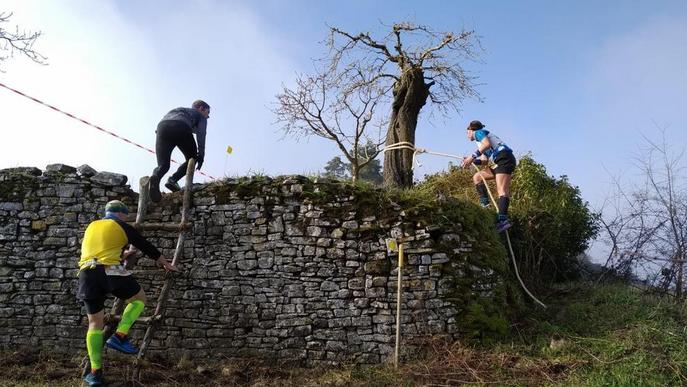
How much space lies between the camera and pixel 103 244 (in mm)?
5203

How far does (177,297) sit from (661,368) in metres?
5.67

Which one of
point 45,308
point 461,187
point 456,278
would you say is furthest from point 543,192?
point 45,308

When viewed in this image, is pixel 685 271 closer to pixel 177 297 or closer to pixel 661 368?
pixel 661 368

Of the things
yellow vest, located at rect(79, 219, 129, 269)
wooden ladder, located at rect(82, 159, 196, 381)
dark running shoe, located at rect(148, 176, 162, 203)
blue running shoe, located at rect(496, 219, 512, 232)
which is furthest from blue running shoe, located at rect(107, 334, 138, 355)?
blue running shoe, located at rect(496, 219, 512, 232)

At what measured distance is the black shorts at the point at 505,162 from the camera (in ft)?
24.4

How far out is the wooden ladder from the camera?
219 inches

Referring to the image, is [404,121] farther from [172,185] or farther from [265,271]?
[172,185]

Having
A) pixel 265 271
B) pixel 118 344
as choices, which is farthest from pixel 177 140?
pixel 118 344

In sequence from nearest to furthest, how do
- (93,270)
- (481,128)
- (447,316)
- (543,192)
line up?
(93,270) → (447,316) → (481,128) → (543,192)

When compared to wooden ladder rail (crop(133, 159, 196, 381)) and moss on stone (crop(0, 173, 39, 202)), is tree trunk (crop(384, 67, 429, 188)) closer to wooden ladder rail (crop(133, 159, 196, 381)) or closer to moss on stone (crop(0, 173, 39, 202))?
wooden ladder rail (crop(133, 159, 196, 381))

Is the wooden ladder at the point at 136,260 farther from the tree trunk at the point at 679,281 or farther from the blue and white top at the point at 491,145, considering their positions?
the tree trunk at the point at 679,281

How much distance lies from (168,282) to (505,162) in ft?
16.6

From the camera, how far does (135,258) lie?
628cm

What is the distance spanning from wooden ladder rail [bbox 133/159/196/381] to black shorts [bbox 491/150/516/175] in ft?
14.6
